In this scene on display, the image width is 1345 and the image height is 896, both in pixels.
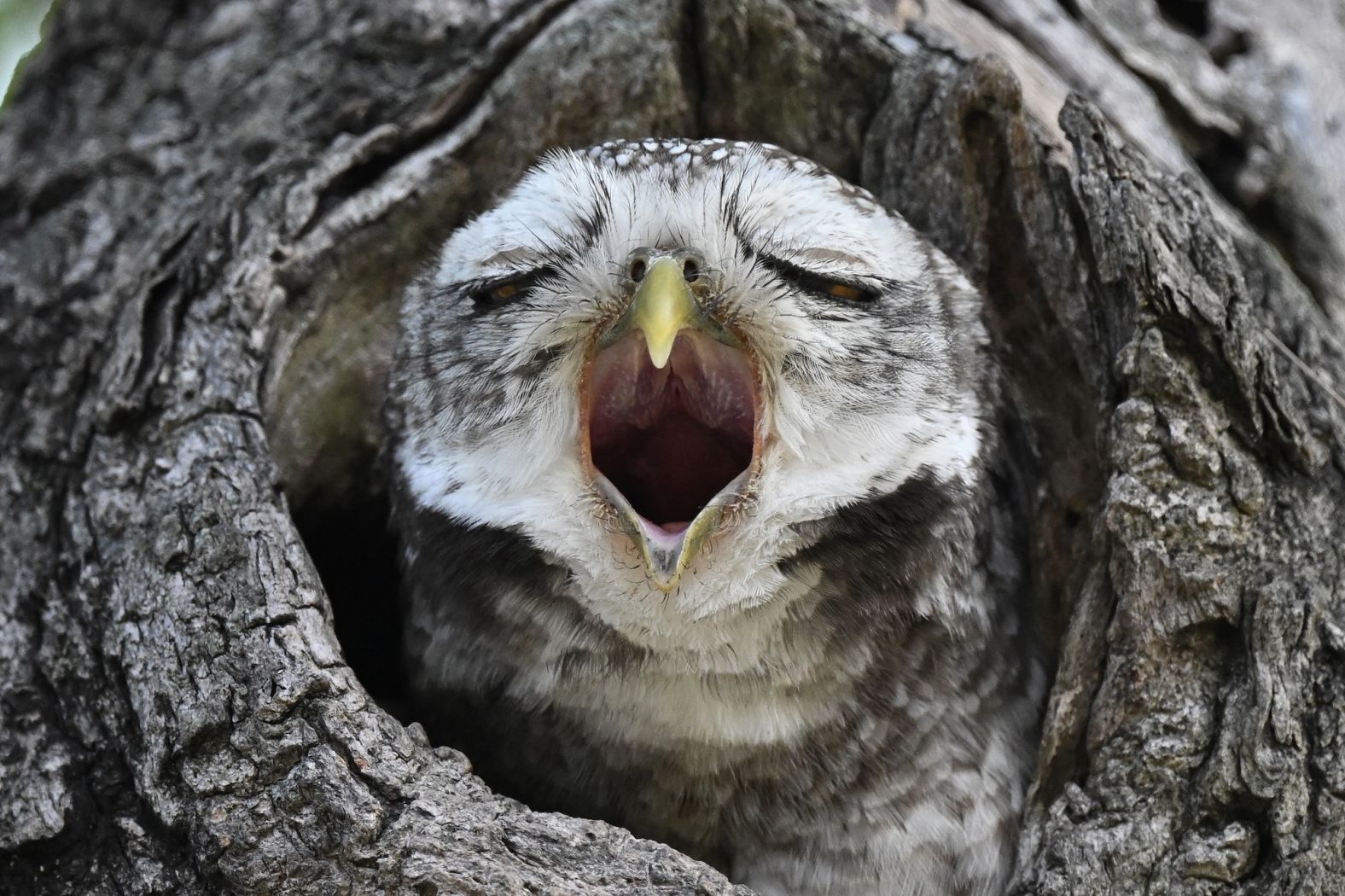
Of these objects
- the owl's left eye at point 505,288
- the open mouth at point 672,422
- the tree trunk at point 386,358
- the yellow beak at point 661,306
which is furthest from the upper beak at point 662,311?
the tree trunk at point 386,358

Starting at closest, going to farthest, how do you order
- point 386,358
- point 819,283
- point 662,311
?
1. point 662,311
2. point 819,283
3. point 386,358

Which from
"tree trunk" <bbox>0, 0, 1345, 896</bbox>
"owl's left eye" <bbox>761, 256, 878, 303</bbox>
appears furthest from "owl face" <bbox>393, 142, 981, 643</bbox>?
"tree trunk" <bbox>0, 0, 1345, 896</bbox>

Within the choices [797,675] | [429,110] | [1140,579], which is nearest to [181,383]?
[429,110]

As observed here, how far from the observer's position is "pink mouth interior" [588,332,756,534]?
2.30 m

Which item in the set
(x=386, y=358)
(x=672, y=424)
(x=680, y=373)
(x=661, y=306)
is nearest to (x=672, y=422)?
(x=672, y=424)

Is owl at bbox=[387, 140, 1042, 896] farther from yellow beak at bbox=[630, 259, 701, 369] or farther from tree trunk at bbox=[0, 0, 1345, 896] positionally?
tree trunk at bbox=[0, 0, 1345, 896]

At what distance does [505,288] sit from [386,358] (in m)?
0.76

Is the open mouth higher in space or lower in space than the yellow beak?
lower

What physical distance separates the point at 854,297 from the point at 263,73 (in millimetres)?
1597

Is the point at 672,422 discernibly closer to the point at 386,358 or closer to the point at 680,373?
the point at 680,373

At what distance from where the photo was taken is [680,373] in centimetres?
237

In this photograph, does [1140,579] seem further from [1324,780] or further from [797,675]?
[797,675]

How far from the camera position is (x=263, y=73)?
9.69ft

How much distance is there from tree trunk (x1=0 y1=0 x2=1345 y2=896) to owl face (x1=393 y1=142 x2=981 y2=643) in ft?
1.05
